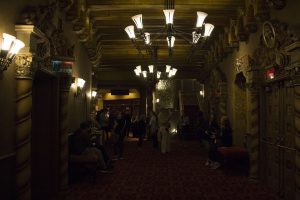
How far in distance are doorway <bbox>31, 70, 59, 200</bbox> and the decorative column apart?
60.5 inches

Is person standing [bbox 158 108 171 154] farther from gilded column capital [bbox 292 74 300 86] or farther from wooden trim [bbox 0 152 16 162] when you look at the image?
wooden trim [bbox 0 152 16 162]

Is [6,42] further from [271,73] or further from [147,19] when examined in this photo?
[147,19]

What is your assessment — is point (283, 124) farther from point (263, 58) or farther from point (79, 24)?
point (79, 24)

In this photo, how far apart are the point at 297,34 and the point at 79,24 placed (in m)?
4.68

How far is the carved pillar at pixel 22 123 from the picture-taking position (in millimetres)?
4305

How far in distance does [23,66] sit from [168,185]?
378 cm

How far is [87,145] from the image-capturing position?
24.9ft

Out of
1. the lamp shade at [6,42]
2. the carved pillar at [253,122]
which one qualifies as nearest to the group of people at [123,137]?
the carved pillar at [253,122]

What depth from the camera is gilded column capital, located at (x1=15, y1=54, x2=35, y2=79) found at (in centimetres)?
431

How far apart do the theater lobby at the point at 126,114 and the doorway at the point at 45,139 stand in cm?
2

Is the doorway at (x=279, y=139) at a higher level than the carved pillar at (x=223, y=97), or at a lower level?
lower

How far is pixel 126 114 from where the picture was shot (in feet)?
35.6

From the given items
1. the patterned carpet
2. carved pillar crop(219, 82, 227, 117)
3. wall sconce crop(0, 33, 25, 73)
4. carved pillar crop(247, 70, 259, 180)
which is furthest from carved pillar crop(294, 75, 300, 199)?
carved pillar crop(219, 82, 227, 117)

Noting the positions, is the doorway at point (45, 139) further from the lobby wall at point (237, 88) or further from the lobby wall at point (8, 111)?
the lobby wall at point (237, 88)
